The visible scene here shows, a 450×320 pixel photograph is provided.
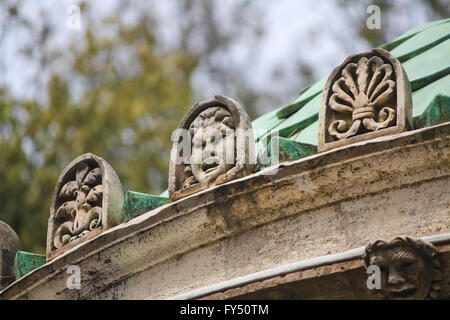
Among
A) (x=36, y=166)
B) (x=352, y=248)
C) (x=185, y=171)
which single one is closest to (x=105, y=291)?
(x=185, y=171)

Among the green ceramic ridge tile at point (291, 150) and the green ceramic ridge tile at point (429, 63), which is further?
the green ceramic ridge tile at point (429, 63)

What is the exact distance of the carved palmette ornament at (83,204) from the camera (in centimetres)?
804

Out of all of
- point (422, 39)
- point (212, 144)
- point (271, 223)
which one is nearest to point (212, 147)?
point (212, 144)

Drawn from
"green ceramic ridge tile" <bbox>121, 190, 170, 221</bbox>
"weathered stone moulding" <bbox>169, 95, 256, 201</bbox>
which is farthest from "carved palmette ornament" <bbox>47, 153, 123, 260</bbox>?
"weathered stone moulding" <bbox>169, 95, 256, 201</bbox>

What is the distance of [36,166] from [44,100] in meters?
1.57

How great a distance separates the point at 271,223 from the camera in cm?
738

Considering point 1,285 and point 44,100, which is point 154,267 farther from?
point 44,100

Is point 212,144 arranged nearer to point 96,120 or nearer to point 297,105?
point 297,105

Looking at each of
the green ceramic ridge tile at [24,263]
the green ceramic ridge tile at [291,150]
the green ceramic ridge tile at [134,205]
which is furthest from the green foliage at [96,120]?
the green ceramic ridge tile at [291,150]

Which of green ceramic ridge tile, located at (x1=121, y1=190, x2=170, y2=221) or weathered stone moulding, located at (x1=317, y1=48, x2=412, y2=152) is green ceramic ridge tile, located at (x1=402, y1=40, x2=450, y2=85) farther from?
green ceramic ridge tile, located at (x1=121, y1=190, x2=170, y2=221)

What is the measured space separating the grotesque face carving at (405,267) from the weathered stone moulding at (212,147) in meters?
1.17

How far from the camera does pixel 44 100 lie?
74.0 ft

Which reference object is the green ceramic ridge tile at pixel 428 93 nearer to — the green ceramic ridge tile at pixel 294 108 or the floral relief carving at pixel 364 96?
the floral relief carving at pixel 364 96

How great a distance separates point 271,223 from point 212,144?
0.70 m
